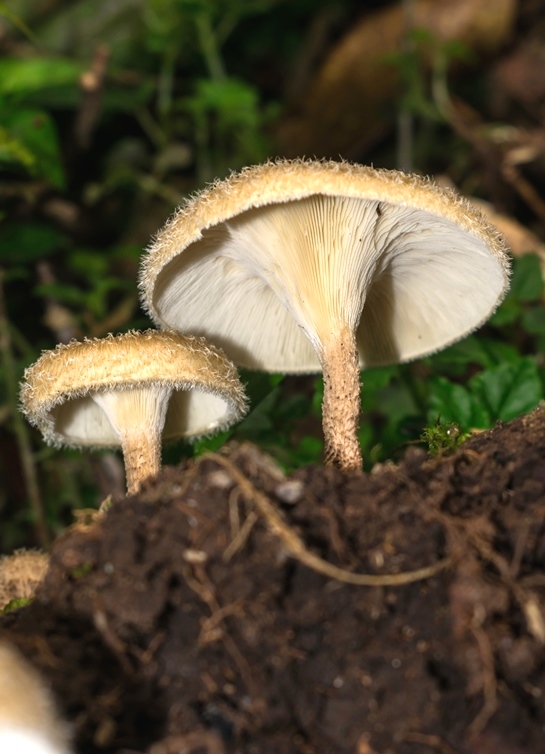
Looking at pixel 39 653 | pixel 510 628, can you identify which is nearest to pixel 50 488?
pixel 39 653

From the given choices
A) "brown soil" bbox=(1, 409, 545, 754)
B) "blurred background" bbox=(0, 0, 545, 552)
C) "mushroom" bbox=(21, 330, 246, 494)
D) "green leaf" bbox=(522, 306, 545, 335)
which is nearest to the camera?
"brown soil" bbox=(1, 409, 545, 754)

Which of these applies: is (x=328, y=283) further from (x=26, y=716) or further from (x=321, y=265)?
(x=26, y=716)

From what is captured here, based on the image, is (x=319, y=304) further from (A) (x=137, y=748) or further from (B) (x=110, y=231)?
(B) (x=110, y=231)

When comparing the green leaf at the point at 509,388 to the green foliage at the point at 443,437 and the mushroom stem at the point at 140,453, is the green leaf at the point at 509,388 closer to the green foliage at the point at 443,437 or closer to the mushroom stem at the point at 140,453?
the green foliage at the point at 443,437

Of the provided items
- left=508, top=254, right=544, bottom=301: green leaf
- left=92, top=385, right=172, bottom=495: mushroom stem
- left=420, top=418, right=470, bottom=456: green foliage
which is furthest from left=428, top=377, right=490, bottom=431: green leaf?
left=92, top=385, right=172, bottom=495: mushroom stem

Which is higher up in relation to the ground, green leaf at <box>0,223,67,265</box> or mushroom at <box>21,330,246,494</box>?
green leaf at <box>0,223,67,265</box>

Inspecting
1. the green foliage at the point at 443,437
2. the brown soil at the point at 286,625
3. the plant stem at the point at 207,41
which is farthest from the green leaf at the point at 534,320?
the plant stem at the point at 207,41

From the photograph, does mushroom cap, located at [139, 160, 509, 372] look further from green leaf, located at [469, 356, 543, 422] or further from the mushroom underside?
green leaf, located at [469, 356, 543, 422]
